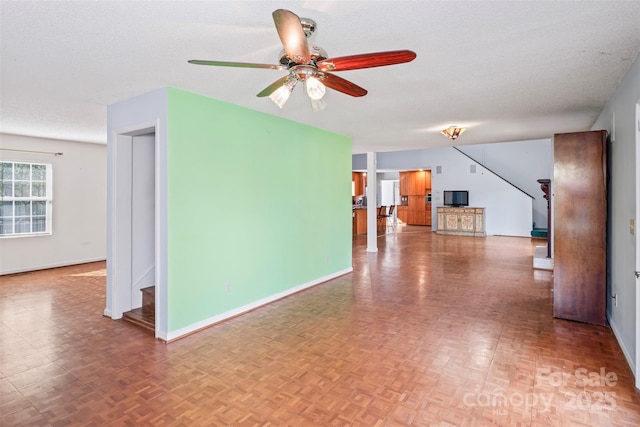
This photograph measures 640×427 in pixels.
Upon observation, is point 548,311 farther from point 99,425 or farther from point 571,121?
point 99,425

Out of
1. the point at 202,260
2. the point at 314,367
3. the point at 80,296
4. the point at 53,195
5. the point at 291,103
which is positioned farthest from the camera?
the point at 53,195

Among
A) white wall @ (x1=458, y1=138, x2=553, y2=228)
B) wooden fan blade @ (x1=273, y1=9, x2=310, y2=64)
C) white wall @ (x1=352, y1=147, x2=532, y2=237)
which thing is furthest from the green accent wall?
white wall @ (x1=458, y1=138, x2=553, y2=228)

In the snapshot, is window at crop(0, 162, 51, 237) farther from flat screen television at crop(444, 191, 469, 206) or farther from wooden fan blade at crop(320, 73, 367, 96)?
flat screen television at crop(444, 191, 469, 206)

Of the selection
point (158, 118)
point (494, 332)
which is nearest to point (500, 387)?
point (494, 332)

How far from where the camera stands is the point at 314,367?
9.27ft

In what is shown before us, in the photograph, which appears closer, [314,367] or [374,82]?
[314,367]

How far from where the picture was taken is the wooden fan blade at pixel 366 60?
1749 mm

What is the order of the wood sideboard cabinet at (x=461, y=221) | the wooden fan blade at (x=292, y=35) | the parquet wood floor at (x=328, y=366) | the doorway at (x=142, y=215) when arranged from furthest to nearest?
1. the wood sideboard cabinet at (x=461, y=221)
2. the doorway at (x=142, y=215)
3. the parquet wood floor at (x=328, y=366)
4. the wooden fan blade at (x=292, y=35)

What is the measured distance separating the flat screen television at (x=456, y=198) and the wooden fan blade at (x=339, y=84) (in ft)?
35.6

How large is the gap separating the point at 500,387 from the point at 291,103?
129 inches

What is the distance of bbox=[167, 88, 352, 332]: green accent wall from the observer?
11.3ft

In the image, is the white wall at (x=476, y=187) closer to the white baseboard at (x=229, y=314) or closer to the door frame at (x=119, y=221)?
the white baseboard at (x=229, y=314)

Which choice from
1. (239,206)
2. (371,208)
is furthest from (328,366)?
(371,208)

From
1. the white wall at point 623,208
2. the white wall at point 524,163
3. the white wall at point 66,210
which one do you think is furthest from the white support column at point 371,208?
the white wall at point 66,210
